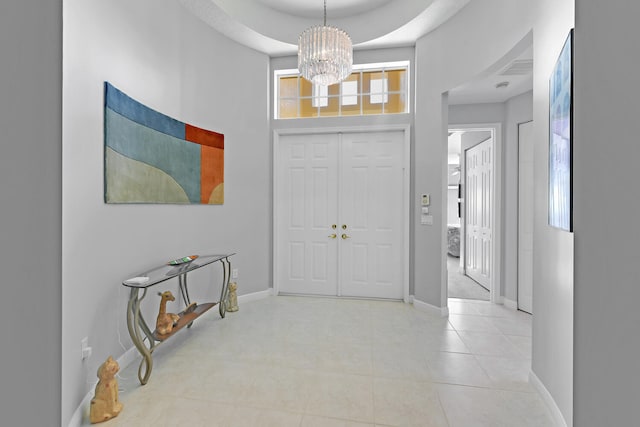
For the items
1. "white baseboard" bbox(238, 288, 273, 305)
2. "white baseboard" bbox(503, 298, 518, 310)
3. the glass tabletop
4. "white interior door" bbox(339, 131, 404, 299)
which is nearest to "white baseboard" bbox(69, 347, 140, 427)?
the glass tabletop

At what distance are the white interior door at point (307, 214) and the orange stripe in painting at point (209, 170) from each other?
0.88 meters

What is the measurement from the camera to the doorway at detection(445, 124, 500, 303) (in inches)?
149

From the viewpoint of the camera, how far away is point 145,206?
236 centimetres

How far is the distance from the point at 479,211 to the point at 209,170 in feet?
12.1

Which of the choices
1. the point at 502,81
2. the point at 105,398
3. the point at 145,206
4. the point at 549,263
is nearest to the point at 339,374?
the point at 105,398

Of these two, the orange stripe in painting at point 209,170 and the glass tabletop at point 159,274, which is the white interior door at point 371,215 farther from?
the glass tabletop at point 159,274

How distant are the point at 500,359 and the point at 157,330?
8.29 ft

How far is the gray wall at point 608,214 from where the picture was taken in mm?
181

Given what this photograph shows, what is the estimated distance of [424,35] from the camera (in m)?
3.38

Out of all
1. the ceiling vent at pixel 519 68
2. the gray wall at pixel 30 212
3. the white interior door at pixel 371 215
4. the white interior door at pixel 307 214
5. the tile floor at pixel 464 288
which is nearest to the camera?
the gray wall at pixel 30 212

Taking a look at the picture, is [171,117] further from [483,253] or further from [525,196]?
[483,253]

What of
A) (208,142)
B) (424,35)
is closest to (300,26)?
(424,35)

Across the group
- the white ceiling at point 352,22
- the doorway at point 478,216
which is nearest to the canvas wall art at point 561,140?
the white ceiling at point 352,22

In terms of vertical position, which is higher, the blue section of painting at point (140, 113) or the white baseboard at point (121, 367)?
the blue section of painting at point (140, 113)
